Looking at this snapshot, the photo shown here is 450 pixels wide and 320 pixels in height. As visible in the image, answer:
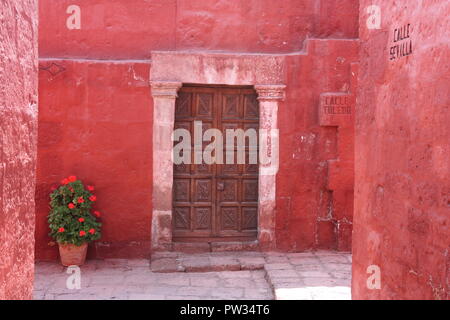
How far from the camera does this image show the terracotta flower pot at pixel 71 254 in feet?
20.1

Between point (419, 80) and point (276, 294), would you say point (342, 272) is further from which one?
point (419, 80)

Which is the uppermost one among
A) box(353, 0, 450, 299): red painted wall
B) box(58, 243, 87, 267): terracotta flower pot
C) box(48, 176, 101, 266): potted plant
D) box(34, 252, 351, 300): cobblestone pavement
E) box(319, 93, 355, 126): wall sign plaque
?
box(319, 93, 355, 126): wall sign plaque

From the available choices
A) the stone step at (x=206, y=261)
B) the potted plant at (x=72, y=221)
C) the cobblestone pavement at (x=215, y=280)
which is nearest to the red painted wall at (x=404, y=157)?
the cobblestone pavement at (x=215, y=280)

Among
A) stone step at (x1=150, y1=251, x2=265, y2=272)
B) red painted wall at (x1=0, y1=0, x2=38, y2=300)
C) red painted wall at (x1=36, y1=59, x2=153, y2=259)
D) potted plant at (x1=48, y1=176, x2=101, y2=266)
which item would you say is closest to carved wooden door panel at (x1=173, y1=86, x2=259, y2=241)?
stone step at (x1=150, y1=251, x2=265, y2=272)

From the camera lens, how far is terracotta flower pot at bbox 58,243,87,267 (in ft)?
20.1

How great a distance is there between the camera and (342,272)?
5793 millimetres

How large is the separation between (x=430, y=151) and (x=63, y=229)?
4609 mm

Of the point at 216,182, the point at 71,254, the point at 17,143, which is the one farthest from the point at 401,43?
the point at 71,254

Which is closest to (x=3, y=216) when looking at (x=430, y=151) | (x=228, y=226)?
(x=430, y=151)

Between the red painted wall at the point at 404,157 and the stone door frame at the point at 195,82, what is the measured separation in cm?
341

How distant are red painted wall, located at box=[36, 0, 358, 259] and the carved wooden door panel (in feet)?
1.32

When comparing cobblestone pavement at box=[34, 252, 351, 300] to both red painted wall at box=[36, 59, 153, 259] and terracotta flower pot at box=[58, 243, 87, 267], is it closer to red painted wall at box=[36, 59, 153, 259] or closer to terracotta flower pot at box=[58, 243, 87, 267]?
terracotta flower pot at box=[58, 243, 87, 267]

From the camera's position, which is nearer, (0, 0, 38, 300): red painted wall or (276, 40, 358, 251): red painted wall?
(0, 0, 38, 300): red painted wall

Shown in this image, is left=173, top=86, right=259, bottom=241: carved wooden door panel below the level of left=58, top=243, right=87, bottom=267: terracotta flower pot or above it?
above
